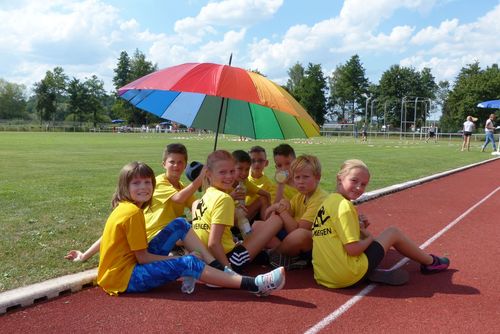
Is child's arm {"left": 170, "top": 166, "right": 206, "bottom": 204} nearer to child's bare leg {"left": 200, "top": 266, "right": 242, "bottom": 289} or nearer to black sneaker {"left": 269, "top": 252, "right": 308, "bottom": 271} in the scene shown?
child's bare leg {"left": 200, "top": 266, "right": 242, "bottom": 289}

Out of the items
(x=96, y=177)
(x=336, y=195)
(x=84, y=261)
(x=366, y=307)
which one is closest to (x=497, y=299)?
(x=366, y=307)

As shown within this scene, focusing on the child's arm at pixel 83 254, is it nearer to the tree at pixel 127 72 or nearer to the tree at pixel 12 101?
the tree at pixel 127 72

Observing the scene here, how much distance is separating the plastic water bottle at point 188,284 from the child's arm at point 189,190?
99 centimetres

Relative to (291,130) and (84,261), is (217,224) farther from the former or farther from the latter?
(291,130)

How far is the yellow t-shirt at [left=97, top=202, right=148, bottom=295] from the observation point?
4227 mm

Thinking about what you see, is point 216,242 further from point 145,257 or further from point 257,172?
point 257,172

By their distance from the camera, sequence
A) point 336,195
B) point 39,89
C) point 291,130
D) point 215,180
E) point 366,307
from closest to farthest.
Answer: point 366,307 → point 336,195 → point 215,180 → point 291,130 → point 39,89

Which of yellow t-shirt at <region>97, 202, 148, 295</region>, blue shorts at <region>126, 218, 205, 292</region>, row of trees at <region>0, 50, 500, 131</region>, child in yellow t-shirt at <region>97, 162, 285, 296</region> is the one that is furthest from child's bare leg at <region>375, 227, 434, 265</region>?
row of trees at <region>0, 50, 500, 131</region>


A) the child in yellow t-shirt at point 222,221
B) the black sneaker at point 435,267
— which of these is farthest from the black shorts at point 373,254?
the child in yellow t-shirt at point 222,221

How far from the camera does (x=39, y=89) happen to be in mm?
96375

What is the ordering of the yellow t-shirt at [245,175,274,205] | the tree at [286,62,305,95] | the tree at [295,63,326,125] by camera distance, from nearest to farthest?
the yellow t-shirt at [245,175,274,205]
the tree at [295,63,326,125]
the tree at [286,62,305,95]

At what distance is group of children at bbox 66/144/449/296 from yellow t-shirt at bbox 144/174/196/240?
11 millimetres

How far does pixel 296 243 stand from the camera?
204 inches

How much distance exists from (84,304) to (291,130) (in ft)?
10.8
